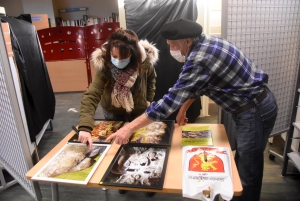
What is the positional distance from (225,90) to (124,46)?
580 millimetres

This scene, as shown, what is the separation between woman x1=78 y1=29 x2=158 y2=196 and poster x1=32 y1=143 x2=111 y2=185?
55mm

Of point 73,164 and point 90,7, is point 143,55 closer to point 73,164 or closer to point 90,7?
point 73,164

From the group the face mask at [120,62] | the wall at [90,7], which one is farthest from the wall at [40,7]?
the face mask at [120,62]

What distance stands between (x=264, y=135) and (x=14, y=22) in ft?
7.67

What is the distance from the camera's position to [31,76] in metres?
2.37

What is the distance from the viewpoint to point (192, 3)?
97.3 inches

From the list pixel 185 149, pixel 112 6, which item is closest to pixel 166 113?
pixel 185 149

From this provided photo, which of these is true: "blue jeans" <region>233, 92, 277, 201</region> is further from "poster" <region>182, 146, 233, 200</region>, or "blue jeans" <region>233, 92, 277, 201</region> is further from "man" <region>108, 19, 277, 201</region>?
"poster" <region>182, 146, 233, 200</region>

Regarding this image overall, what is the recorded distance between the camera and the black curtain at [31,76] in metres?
2.15

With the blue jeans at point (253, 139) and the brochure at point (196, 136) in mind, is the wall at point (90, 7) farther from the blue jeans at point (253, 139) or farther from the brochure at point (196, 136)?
the blue jeans at point (253, 139)

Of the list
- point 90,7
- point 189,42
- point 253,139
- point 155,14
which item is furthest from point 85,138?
point 90,7

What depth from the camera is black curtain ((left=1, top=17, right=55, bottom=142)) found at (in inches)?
84.7

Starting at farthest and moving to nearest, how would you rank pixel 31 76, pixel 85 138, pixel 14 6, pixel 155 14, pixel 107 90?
1. pixel 14 6
2. pixel 155 14
3. pixel 31 76
4. pixel 107 90
5. pixel 85 138

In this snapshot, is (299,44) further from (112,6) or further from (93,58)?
(112,6)
